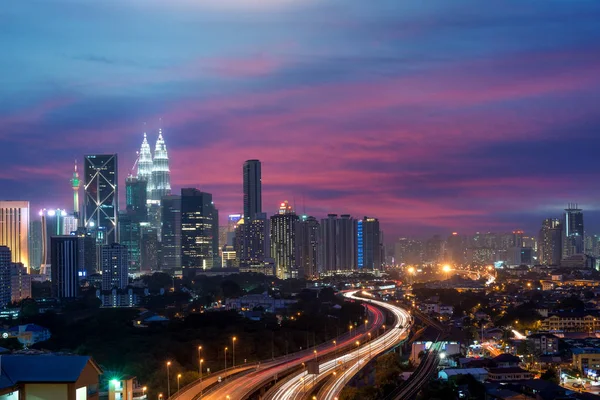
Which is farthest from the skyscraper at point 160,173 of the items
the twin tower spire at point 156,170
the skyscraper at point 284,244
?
the skyscraper at point 284,244

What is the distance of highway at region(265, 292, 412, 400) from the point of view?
15.5 metres

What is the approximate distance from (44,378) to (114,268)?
47.8m

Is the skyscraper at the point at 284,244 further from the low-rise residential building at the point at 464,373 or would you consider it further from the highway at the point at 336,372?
the low-rise residential building at the point at 464,373

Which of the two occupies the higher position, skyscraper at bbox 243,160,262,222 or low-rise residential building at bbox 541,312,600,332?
skyscraper at bbox 243,160,262,222

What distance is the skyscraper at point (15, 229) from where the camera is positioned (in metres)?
61.6

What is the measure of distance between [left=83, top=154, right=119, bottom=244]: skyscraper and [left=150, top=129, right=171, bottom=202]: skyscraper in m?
7.22

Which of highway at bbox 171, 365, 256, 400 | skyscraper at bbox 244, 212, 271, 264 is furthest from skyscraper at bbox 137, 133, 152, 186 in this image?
highway at bbox 171, 365, 256, 400

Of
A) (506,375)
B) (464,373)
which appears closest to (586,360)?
(506,375)

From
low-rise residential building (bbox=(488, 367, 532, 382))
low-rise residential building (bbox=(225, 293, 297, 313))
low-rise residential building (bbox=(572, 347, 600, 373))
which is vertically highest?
low-rise residential building (bbox=(488, 367, 532, 382))

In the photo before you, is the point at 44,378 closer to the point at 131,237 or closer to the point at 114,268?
the point at 114,268

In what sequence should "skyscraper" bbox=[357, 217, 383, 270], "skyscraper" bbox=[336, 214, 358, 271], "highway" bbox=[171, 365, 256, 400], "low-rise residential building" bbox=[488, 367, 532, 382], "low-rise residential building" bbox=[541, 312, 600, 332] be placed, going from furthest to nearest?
"skyscraper" bbox=[357, 217, 383, 270] < "skyscraper" bbox=[336, 214, 358, 271] < "low-rise residential building" bbox=[541, 312, 600, 332] < "low-rise residential building" bbox=[488, 367, 532, 382] < "highway" bbox=[171, 365, 256, 400]

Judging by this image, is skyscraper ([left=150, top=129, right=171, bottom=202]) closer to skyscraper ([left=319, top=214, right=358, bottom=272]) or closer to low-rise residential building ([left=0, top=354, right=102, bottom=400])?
skyscraper ([left=319, top=214, right=358, bottom=272])

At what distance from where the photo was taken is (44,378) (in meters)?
6.01

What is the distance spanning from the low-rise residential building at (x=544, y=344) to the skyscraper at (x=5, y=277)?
90.6 feet
